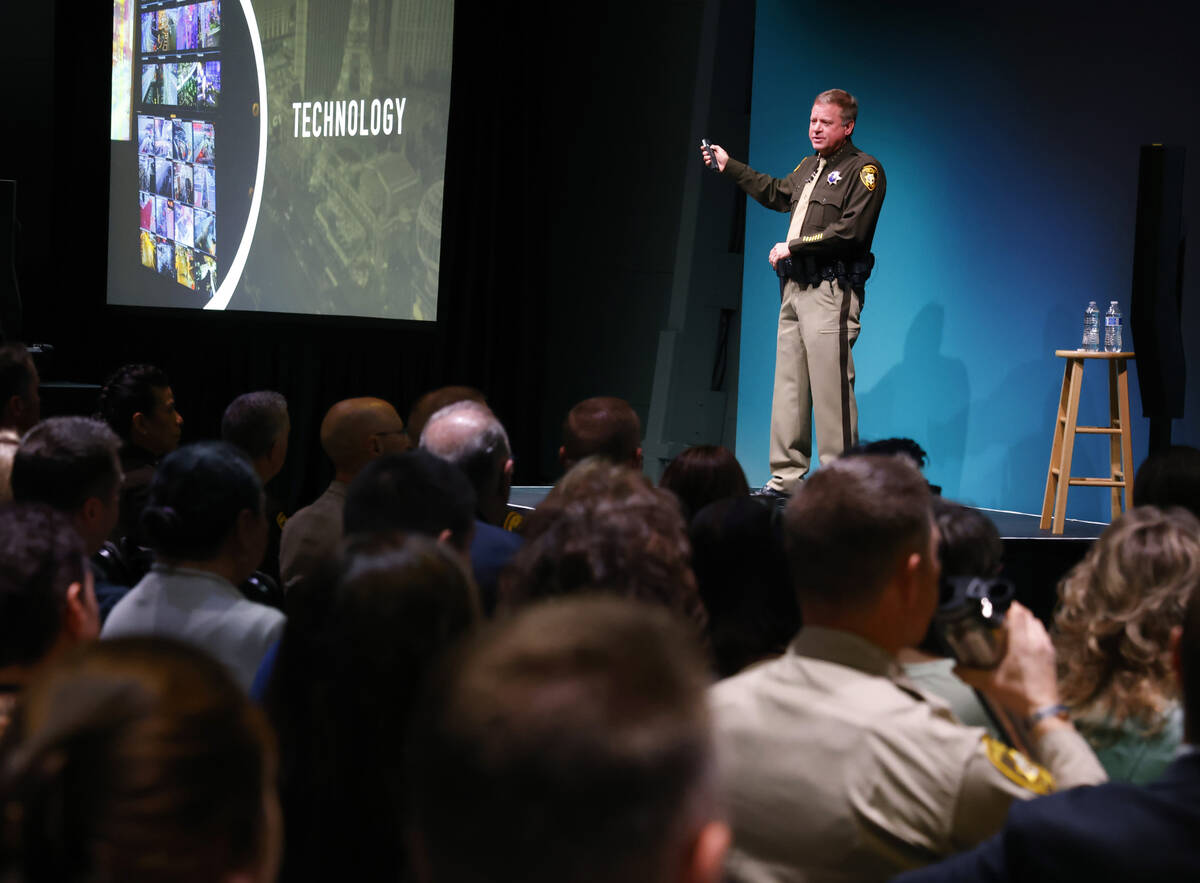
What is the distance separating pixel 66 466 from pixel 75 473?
2 centimetres

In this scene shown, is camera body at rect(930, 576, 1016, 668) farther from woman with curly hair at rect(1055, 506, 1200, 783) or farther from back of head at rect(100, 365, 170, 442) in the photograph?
back of head at rect(100, 365, 170, 442)

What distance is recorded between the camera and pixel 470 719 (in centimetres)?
66

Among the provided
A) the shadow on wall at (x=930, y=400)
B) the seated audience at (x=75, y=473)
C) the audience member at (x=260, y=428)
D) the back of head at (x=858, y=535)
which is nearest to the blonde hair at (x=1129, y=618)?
the back of head at (x=858, y=535)

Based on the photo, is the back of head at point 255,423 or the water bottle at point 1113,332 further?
the water bottle at point 1113,332

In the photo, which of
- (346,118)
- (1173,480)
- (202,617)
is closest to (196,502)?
(202,617)

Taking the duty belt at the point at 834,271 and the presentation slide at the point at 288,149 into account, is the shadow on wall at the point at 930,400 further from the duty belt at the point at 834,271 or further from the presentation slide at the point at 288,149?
the presentation slide at the point at 288,149

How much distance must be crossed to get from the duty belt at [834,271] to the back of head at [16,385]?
9.46ft

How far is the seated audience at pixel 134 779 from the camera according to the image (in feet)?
2.28

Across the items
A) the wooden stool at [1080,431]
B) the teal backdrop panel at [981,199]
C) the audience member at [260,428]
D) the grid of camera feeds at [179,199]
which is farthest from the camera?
the grid of camera feeds at [179,199]

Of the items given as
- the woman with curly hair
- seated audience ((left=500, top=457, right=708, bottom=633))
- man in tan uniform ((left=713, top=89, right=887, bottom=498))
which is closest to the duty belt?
man in tan uniform ((left=713, top=89, right=887, bottom=498))

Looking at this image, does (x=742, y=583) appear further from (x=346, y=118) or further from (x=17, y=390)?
(x=346, y=118)

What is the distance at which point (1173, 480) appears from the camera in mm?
2787

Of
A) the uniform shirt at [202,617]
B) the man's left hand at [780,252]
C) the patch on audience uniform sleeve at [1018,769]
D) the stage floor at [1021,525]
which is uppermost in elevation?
the man's left hand at [780,252]

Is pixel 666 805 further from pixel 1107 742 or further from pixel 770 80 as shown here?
pixel 770 80
